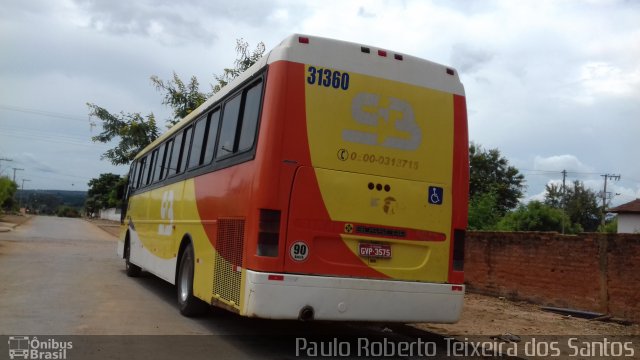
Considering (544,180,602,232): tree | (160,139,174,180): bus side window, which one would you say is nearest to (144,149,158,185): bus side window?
(160,139,174,180): bus side window

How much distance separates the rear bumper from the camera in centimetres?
579

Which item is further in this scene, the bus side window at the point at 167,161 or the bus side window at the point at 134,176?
the bus side window at the point at 134,176

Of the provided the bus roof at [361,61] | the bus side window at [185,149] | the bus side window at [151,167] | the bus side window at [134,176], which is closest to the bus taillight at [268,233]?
the bus roof at [361,61]

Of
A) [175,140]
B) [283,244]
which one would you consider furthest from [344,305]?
[175,140]

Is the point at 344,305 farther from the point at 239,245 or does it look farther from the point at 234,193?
the point at 234,193

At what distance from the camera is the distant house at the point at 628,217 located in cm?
4116

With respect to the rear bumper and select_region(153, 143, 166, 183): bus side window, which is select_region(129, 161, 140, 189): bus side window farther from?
the rear bumper

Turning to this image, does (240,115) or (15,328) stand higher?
(240,115)

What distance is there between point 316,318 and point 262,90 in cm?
255

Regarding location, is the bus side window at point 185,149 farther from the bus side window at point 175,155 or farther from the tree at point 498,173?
the tree at point 498,173

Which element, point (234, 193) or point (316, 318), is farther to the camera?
point (234, 193)

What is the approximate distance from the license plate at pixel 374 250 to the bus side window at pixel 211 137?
279 centimetres

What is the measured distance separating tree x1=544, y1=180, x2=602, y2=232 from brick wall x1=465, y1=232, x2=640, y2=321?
209 feet

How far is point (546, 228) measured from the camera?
101ft
